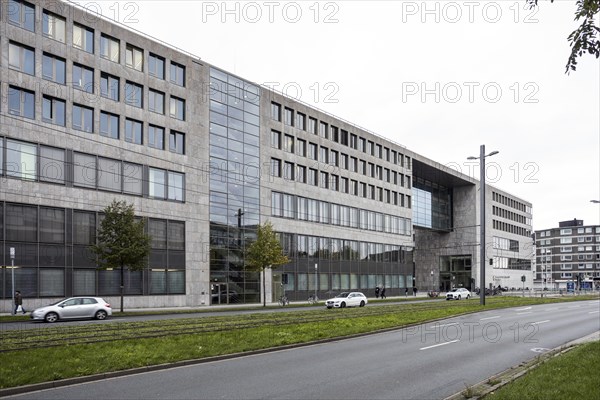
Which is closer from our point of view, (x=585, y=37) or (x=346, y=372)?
(x=585, y=37)

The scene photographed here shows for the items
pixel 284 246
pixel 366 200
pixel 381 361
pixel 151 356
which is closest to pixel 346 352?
pixel 381 361

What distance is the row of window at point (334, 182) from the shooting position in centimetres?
5902

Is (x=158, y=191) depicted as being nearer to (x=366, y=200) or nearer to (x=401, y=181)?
(x=366, y=200)

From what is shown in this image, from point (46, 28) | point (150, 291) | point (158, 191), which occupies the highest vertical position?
point (46, 28)

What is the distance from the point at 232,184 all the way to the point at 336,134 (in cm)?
2078

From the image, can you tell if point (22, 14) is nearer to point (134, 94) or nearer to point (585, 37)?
point (134, 94)

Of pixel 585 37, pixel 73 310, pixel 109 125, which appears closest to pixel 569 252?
pixel 109 125

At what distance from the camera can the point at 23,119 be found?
35906 mm

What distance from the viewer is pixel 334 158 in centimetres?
6744

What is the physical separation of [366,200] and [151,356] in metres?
60.3

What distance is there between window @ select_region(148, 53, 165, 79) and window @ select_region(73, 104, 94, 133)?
23.5 ft

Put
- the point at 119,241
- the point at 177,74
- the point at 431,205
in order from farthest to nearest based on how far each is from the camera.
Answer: the point at 431,205, the point at 177,74, the point at 119,241

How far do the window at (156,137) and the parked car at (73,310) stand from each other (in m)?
17.8

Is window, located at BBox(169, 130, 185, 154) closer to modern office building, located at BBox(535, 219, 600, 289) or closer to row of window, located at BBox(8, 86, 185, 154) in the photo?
row of window, located at BBox(8, 86, 185, 154)
